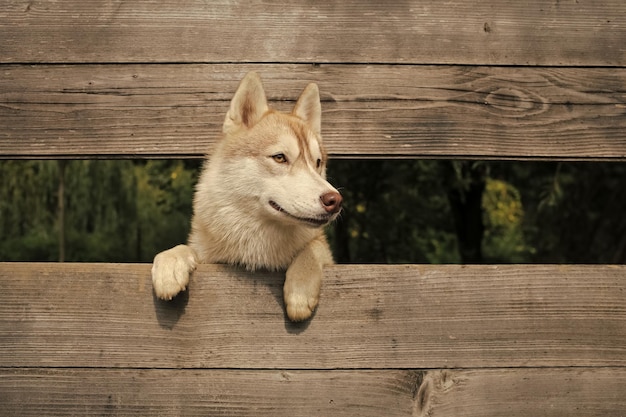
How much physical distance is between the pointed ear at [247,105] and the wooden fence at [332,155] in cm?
5

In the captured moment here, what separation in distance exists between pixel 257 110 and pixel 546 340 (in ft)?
4.58

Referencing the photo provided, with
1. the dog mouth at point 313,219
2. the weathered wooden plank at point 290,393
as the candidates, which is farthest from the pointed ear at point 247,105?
the weathered wooden plank at point 290,393

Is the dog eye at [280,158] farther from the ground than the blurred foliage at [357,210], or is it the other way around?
the blurred foliage at [357,210]

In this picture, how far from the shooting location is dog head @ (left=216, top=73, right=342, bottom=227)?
2.41 m

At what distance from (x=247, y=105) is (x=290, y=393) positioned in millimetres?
1120

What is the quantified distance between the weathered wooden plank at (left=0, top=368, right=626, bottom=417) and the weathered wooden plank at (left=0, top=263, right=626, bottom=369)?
0.04 metres

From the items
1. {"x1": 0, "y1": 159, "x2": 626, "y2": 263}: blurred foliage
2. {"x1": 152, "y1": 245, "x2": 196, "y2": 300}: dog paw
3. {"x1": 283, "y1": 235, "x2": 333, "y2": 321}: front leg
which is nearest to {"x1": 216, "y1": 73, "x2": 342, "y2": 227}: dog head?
{"x1": 283, "y1": 235, "x2": 333, "y2": 321}: front leg

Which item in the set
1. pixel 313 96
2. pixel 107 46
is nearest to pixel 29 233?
pixel 107 46

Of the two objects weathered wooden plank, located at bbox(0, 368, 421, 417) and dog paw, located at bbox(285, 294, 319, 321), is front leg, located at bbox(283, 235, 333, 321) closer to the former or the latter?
dog paw, located at bbox(285, 294, 319, 321)

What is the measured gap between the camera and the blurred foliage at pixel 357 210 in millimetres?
5719

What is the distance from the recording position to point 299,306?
215 centimetres

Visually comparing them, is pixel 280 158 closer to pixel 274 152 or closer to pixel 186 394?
pixel 274 152

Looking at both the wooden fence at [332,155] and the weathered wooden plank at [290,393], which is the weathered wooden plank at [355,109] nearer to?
the wooden fence at [332,155]

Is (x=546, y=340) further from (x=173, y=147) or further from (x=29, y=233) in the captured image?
(x=29, y=233)
